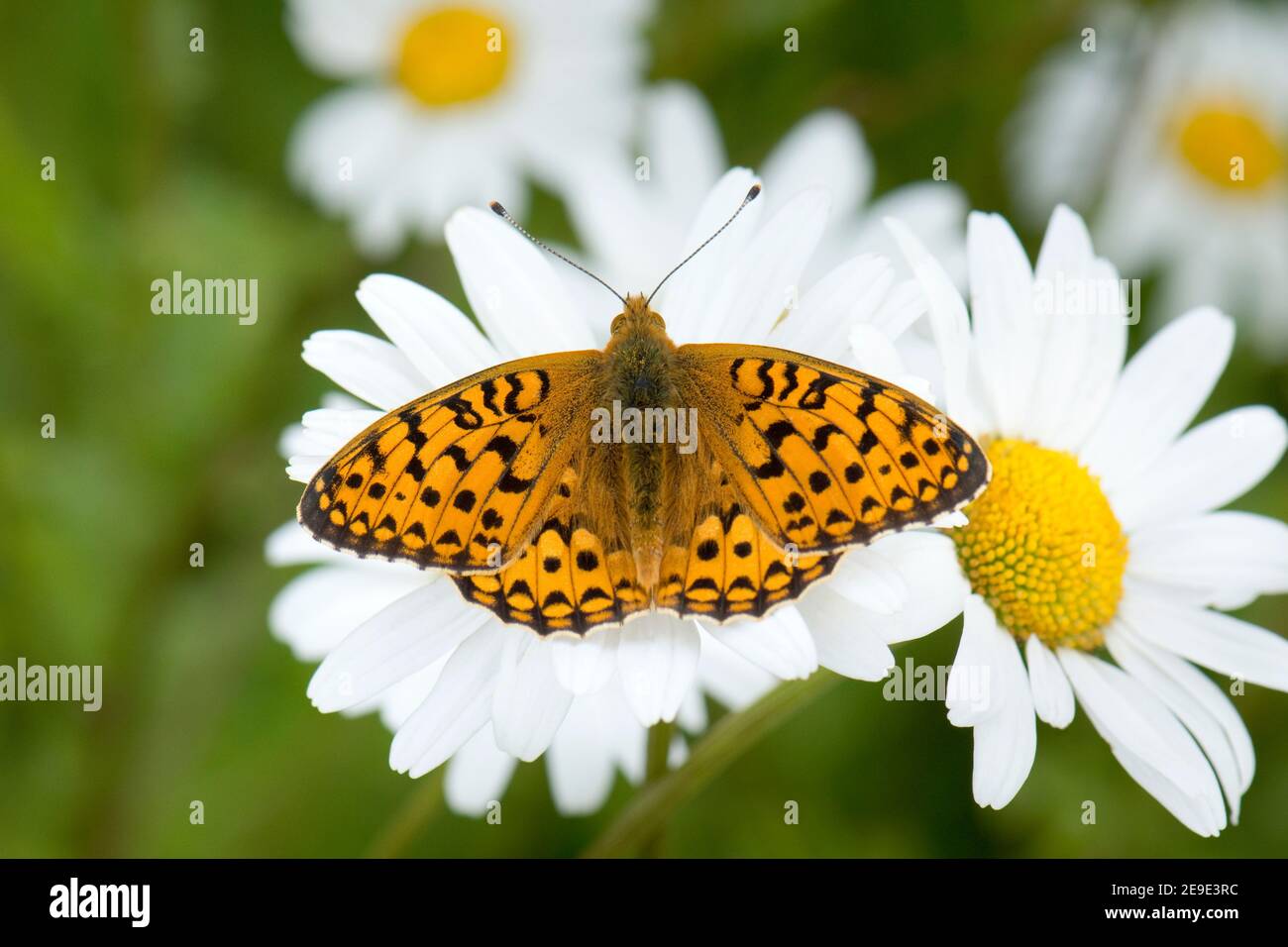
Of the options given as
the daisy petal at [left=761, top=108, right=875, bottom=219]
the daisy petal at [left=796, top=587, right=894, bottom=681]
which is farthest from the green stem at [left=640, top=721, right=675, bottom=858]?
the daisy petal at [left=761, top=108, right=875, bottom=219]

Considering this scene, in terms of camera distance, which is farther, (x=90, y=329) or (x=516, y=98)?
(x=516, y=98)

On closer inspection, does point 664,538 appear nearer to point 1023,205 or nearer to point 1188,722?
point 1188,722

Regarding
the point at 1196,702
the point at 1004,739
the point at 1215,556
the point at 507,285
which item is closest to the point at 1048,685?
the point at 1004,739

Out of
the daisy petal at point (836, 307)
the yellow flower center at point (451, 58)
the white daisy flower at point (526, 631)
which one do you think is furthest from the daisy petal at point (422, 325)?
the yellow flower center at point (451, 58)

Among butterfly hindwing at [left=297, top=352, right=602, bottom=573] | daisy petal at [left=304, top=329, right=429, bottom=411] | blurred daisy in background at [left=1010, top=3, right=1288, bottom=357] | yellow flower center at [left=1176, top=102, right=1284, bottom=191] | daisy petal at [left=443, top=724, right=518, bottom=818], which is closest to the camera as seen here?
butterfly hindwing at [left=297, top=352, right=602, bottom=573]

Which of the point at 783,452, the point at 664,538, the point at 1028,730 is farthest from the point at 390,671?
the point at 1028,730

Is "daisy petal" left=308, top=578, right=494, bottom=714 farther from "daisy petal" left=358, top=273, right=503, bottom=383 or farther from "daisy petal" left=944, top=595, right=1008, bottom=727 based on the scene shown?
"daisy petal" left=944, top=595, right=1008, bottom=727
